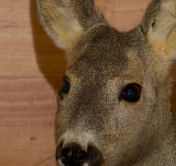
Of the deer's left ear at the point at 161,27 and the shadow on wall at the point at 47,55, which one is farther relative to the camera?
the shadow on wall at the point at 47,55

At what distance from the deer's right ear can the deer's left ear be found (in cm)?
42

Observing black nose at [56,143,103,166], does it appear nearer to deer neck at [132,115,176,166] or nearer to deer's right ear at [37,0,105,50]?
deer neck at [132,115,176,166]

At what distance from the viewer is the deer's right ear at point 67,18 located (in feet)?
13.2

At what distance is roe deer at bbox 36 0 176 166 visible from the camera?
3.29m

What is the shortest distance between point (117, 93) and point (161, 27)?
67 cm

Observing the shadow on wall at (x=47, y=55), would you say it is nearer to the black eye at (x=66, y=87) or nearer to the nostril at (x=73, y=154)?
the black eye at (x=66, y=87)

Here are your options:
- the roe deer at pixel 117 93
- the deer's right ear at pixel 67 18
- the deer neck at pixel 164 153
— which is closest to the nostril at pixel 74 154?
the roe deer at pixel 117 93

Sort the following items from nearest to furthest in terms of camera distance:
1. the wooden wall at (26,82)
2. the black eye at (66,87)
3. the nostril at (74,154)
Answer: the nostril at (74,154) < the black eye at (66,87) < the wooden wall at (26,82)

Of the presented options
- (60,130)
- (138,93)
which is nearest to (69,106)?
(60,130)

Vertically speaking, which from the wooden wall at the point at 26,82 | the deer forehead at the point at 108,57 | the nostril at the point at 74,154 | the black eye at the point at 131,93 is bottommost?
the wooden wall at the point at 26,82

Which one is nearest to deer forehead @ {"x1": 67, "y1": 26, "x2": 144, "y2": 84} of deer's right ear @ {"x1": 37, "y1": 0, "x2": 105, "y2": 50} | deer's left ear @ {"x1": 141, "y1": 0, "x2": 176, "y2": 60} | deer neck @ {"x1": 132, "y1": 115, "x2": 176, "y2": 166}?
deer's left ear @ {"x1": 141, "y1": 0, "x2": 176, "y2": 60}

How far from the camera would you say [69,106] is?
3520 mm

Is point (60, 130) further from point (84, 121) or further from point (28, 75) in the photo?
point (28, 75)

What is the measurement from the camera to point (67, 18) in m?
4.13
